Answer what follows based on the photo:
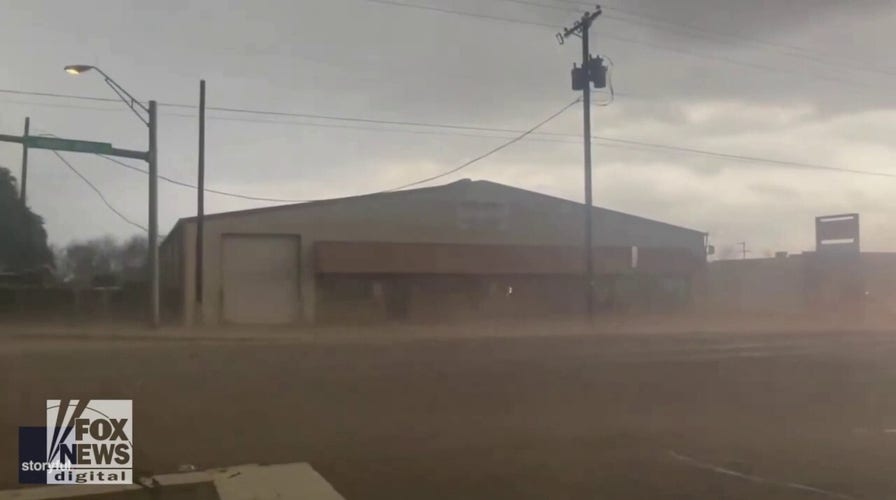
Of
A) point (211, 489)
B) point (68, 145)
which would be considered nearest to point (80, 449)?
point (211, 489)

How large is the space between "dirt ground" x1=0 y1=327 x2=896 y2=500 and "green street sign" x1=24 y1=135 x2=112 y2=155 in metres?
6.43

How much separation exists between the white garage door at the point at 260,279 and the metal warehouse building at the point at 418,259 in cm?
5

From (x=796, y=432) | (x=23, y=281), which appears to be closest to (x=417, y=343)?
(x=796, y=432)

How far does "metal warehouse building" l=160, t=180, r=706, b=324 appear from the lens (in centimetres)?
4494

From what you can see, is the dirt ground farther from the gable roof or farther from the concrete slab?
the gable roof

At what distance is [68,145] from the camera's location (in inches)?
1144

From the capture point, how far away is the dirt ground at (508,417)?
10000 millimetres

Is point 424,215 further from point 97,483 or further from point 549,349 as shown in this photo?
point 97,483

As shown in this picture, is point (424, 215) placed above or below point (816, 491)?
above

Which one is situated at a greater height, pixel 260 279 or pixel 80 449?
pixel 260 279

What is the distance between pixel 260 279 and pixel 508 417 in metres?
33.1

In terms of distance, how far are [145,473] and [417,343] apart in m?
20.0

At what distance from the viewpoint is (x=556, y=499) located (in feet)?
29.6

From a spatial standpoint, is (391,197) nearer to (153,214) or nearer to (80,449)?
(153,214)
